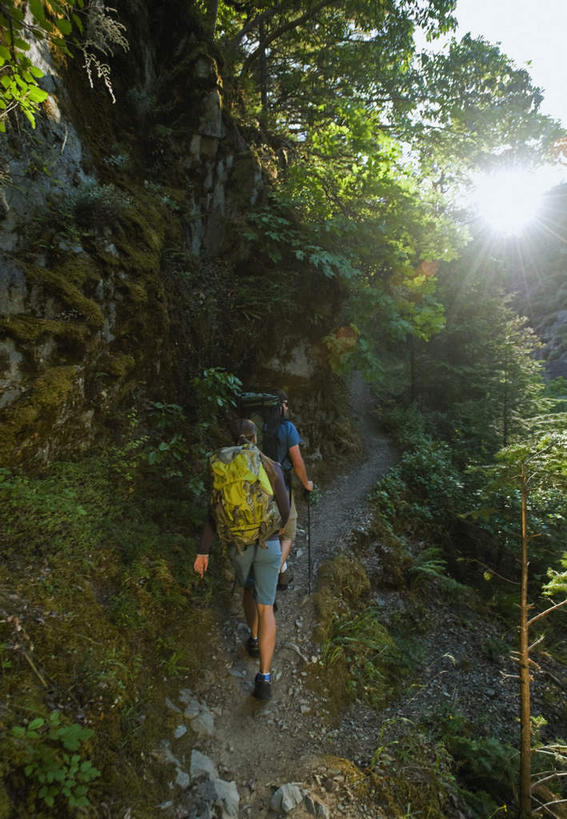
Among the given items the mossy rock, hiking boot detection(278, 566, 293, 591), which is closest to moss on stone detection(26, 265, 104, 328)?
hiking boot detection(278, 566, 293, 591)

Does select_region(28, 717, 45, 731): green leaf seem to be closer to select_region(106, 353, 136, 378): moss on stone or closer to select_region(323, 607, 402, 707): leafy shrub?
select_region(323, 607, 402, 707): leafy shrub

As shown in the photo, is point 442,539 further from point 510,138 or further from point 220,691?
point 510,138

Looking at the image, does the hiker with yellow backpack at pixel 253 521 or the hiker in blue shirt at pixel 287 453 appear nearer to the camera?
the hiker with yellow backpack at pixel 253 521

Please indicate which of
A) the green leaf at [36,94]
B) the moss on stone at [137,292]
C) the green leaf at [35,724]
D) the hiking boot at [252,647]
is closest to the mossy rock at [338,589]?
the hiking boot at [252,647]

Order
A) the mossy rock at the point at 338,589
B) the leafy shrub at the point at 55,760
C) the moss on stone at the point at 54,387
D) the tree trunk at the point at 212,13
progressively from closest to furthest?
the leafy shrub at the point at 55,760 → the moss on stone at the point at 54,387 → the mossy rock at the point at 338,589 → the tree trunk at the point at 212,13

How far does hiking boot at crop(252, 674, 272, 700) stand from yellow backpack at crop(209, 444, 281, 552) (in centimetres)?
141

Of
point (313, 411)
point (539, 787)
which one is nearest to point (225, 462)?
point (539, 787)

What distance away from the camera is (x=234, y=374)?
26.8ft

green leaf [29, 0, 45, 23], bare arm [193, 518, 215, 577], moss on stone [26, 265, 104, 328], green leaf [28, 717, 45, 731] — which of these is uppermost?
green leaf [29, 0, 45, 23]

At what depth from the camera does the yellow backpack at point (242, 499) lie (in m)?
3.43

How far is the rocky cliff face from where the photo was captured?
400cm

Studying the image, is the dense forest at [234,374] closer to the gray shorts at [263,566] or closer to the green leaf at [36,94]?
the green leaf at [36,94]

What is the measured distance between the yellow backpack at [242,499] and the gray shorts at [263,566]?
114 millimetres

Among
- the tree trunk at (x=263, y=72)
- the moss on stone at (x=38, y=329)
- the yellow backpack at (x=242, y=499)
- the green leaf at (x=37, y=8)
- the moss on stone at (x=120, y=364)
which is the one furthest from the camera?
the tree trunk at (x=263, y=72)
